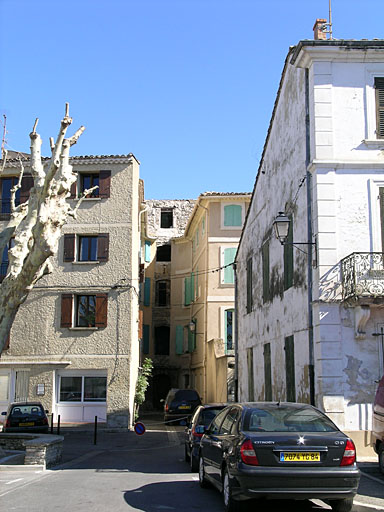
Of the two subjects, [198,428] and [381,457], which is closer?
[381,457]

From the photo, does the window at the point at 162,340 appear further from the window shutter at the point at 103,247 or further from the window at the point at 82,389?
the window shutter at the point at 103,247

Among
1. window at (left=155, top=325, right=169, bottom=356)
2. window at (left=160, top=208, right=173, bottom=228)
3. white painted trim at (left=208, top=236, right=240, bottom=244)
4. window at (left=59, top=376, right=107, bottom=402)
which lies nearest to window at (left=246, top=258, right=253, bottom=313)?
window at (left=59, top=376, right=107, bottom=402)

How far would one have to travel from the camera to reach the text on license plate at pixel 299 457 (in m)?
7.47

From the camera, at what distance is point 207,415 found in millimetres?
13305

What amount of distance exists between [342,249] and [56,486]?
7574mm

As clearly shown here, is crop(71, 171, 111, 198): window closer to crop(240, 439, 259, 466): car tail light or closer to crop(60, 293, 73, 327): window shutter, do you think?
crop(60, 293, 73, 327): window shutter

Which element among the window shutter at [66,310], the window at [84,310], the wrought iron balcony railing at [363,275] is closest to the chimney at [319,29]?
→ the wrought iron balcony railing at [363,275]

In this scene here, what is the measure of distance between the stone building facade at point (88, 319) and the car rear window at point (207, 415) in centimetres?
1297

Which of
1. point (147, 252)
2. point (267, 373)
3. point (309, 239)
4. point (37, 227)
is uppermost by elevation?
point (147, 252)

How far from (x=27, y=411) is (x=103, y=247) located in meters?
8.58

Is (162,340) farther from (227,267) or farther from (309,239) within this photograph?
(309,239)

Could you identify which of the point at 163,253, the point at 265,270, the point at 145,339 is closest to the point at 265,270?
the point at 265,270

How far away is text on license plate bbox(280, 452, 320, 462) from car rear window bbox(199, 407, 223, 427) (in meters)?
5.77

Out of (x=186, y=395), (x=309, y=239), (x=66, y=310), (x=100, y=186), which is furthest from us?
(x=186, y=395)
